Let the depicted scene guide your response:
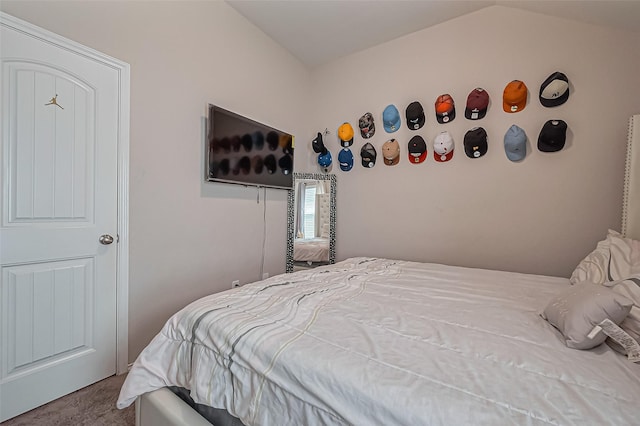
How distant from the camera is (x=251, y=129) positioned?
2.56 m

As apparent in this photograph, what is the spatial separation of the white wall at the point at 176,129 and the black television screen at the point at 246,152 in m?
0.13

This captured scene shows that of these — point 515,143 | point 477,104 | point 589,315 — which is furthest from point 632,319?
point 477,104

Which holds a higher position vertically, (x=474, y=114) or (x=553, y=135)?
(x=474, y=114)

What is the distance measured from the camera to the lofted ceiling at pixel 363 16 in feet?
6.54

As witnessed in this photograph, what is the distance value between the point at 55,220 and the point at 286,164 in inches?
74.5

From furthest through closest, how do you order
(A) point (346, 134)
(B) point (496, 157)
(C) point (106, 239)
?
(A) point (346, 134) < (B) point (496, 157) < (C) point (106, 239)

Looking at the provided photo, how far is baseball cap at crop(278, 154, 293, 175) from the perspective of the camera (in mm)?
2927

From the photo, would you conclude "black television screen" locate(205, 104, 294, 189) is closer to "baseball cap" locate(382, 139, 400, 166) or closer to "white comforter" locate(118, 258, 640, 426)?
"baseball cap" locate(382, 139, 400, 166)

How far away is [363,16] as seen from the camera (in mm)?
2525

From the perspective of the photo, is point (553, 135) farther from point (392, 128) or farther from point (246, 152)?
point (246, 152)

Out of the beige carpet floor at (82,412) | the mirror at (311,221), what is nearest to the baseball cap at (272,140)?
the mirror at (311,221)

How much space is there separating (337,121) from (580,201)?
2288 millimetres

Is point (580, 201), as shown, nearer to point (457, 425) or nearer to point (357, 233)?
point (357, 233)

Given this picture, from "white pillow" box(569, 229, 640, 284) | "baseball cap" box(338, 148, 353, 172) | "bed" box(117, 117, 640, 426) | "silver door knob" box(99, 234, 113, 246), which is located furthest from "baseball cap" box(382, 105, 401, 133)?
"silver door knob" box(99, 234, 113, 246)
